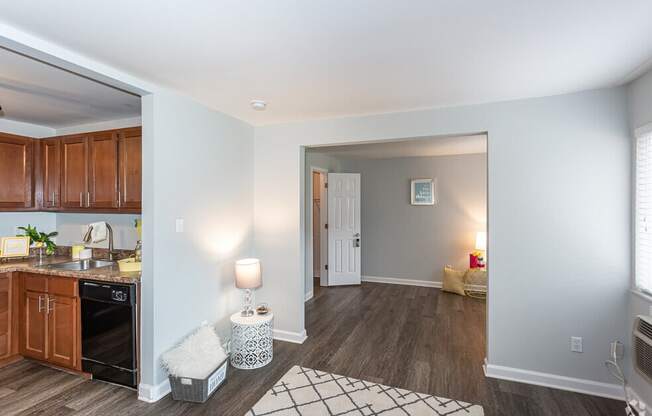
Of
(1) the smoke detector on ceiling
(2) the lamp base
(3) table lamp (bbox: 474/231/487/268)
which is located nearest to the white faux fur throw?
(2) the lamp base

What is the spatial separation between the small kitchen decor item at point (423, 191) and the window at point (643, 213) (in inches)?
130

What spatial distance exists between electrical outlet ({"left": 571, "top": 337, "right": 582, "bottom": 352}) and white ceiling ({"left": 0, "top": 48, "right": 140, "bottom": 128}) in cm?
411

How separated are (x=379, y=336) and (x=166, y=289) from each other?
7.47 feet

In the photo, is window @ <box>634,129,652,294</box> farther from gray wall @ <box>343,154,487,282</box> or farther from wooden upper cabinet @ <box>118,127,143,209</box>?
wooden upper cabinet @ <box>118,127,143,209</box>

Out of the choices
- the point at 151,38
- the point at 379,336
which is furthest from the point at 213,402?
the point at 151,38

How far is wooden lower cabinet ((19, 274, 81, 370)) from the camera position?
8.59 ft

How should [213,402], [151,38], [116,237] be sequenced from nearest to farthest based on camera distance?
[151,38]
[213,402]
[116,237]

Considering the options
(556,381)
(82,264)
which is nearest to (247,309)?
(82,264)

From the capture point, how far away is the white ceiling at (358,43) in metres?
1.42

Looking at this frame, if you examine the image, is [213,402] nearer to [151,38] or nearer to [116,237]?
[116,237]

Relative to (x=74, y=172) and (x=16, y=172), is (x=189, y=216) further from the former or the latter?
(x=16, y=172)

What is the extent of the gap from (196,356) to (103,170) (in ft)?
6.33

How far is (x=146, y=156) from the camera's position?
235 centimetres

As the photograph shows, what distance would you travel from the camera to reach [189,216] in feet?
8.68
